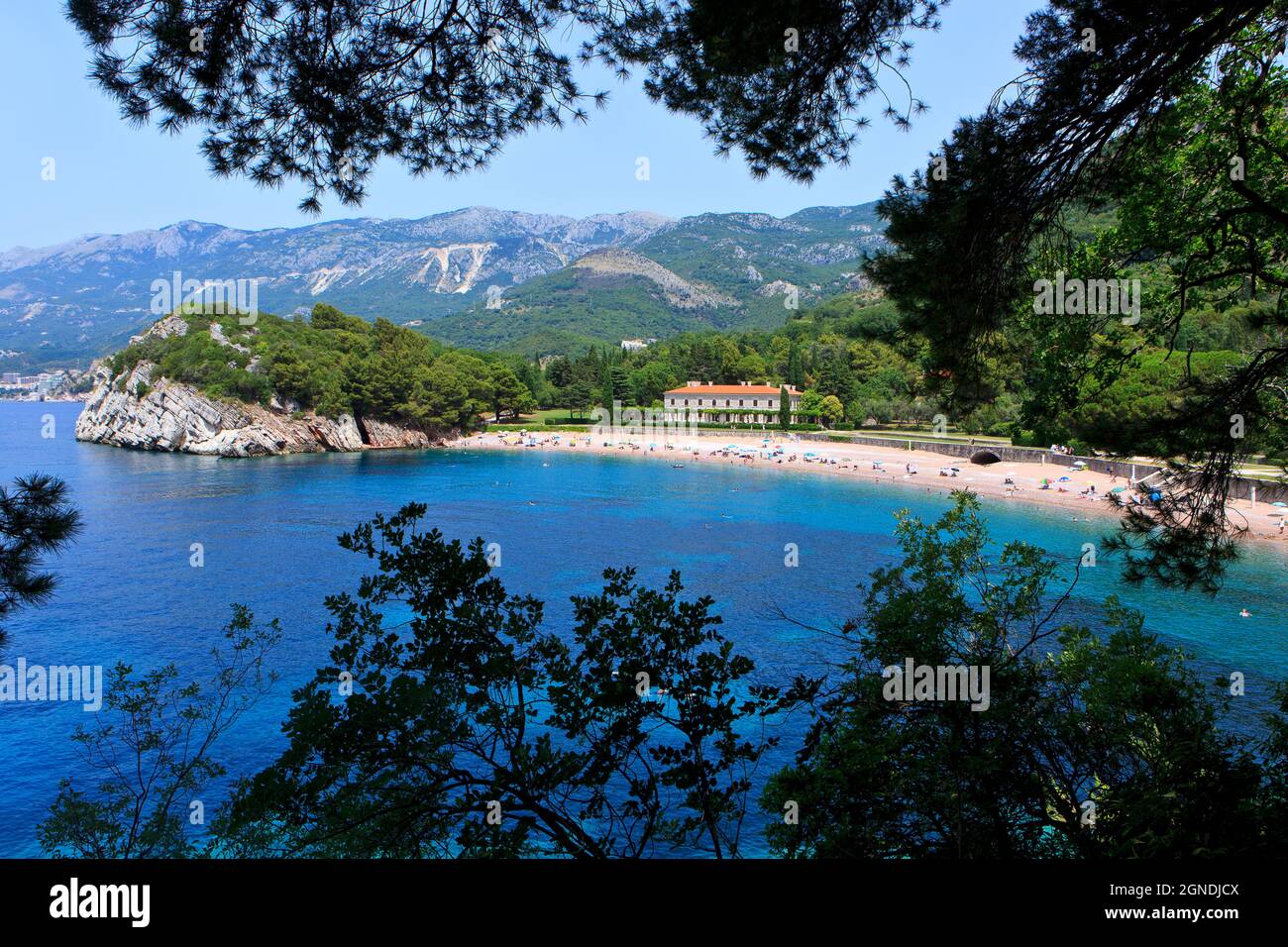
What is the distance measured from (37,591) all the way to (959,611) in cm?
396

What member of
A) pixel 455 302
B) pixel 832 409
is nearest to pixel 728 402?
pixel 832 409

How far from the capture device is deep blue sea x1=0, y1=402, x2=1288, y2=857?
14.0m

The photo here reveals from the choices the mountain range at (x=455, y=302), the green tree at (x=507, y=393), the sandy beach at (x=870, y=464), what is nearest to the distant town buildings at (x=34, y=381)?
the mountain range at (x=455, y=302)

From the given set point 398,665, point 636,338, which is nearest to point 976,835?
point 398,665

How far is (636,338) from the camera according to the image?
434 feet

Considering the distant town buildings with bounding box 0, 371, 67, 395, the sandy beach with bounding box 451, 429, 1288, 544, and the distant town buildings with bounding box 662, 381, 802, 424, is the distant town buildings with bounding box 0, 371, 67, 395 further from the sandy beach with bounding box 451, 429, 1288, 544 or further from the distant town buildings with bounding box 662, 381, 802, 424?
the distant town buildings with bounding box 662, 381, 802, 424

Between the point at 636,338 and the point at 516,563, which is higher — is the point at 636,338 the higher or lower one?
the higher one

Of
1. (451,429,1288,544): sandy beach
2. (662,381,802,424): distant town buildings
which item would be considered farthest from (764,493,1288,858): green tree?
(662,381,802,424): distant town buildings

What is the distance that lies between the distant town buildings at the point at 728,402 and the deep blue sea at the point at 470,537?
18.9 m

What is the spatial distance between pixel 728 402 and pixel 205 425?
40093mm

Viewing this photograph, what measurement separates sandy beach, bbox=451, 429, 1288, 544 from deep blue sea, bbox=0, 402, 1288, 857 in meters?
2.14

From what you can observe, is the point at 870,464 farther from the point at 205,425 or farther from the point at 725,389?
the point at 205,425

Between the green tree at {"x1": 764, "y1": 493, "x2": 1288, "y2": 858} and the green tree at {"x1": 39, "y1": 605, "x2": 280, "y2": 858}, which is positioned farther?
the green tree at {"x1": 39, "y1": 605, "x2": 280, "y2": 858}

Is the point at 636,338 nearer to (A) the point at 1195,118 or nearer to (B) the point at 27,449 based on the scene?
(B) the point at 27,449
